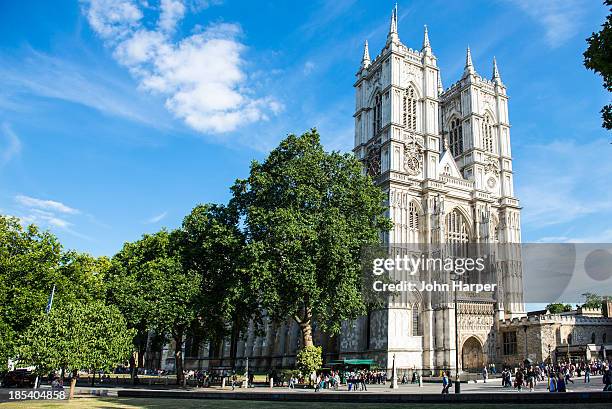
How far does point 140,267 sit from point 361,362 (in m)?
20.8

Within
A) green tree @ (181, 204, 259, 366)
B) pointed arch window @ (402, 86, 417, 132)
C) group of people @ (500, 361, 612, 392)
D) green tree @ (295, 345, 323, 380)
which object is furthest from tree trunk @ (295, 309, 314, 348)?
pointed arch window @ (402, 86, 417, 132)

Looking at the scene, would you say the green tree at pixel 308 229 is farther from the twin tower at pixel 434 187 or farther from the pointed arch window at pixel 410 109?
the pointed arch window at pixel 410 109

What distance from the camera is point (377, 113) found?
62969mm

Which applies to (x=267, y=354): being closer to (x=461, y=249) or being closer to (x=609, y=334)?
(x=461, y=249)

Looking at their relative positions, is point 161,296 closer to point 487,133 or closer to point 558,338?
point 558,338

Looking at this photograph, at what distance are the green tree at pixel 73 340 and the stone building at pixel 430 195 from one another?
27717 millimetres

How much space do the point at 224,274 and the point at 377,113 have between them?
102 feet

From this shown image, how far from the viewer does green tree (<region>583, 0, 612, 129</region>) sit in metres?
13.8

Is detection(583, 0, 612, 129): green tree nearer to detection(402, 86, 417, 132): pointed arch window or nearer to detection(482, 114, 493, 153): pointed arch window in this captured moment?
detection(402, 86, 417, 132): pointed arch window

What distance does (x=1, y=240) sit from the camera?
34.0 meters

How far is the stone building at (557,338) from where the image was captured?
46.2 meters

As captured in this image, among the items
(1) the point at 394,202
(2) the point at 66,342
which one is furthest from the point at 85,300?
(1) the point at 394,202

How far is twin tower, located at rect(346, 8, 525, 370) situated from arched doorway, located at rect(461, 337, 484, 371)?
10 centimetres

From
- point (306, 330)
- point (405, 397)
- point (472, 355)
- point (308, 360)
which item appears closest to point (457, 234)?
point (472, 355)
